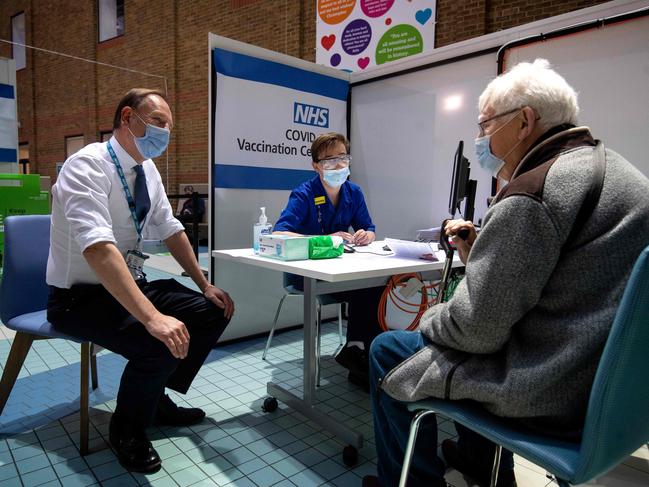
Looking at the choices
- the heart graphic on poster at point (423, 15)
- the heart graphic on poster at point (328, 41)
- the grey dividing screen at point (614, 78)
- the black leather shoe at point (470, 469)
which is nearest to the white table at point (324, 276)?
the black leather shoe at point (470, 469)

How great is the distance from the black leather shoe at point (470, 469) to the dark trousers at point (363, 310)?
0.74 m

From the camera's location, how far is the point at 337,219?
242cm

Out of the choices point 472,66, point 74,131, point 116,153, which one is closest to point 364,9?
point 472,66

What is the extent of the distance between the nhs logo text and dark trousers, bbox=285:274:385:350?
1.25 meters

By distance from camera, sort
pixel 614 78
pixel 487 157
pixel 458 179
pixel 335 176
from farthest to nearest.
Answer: pixel 335 176 → pixel 614 78 → pixel 458 179 → pixel 487 157

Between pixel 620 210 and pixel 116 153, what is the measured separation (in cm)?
157

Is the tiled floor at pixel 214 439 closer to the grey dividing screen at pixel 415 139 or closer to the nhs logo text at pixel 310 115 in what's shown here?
the grey dividing screen at pixel 415 139

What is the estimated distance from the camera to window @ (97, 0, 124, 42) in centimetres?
950

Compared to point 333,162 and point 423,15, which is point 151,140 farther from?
point 423,15

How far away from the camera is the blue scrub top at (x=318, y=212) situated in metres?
2.29

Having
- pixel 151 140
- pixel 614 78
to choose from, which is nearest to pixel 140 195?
pixel 151 140

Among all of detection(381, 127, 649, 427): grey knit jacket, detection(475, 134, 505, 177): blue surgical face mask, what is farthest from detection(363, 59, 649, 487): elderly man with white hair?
detection(475, 134, 505, 177): blue surgical face mask

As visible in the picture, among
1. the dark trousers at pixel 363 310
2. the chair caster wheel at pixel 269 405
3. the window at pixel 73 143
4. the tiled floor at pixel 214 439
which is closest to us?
the tiled floor at pixel 214 439

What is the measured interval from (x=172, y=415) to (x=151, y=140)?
1124mm
